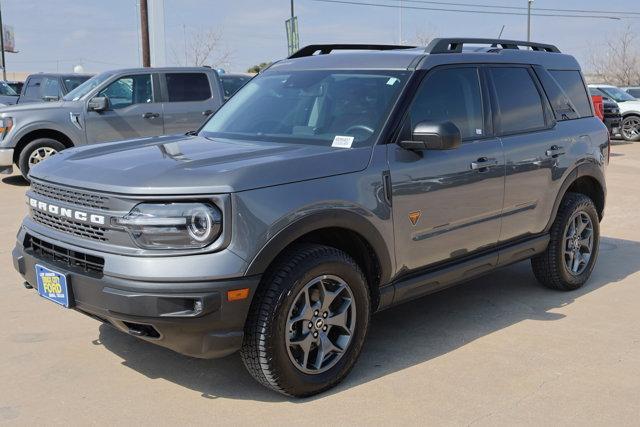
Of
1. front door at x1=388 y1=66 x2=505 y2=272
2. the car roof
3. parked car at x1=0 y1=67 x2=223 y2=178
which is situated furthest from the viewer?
parked car at x1=0 y1=67 x2=223 y2=178

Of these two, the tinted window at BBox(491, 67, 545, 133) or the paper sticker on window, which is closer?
the paper sticker on window

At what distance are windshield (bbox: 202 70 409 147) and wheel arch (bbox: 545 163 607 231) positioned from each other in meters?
1.84

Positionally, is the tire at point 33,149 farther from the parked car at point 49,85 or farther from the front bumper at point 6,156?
the parked car at point 49,85

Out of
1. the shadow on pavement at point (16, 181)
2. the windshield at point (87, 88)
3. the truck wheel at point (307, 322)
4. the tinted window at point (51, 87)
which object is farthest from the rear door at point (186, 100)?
the truck wheel at point (307, 322)

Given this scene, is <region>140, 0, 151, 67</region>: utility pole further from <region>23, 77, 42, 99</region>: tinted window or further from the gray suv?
the gray suv

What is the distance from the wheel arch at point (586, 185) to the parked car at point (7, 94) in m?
18.1

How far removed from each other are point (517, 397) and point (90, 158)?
2644 millimetres

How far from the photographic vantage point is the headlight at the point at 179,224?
3363mm

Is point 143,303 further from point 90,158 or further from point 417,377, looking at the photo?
point 417,377

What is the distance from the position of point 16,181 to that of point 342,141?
31.0 feet

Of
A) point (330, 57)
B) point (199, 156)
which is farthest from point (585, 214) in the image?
point (199, 156)

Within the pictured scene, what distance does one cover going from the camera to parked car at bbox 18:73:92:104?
46.8 feet

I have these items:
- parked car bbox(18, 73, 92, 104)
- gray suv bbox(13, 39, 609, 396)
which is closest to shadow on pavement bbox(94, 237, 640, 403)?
gray suv bbox(13, 39, 609, 396)

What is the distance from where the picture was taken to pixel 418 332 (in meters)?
4.88
